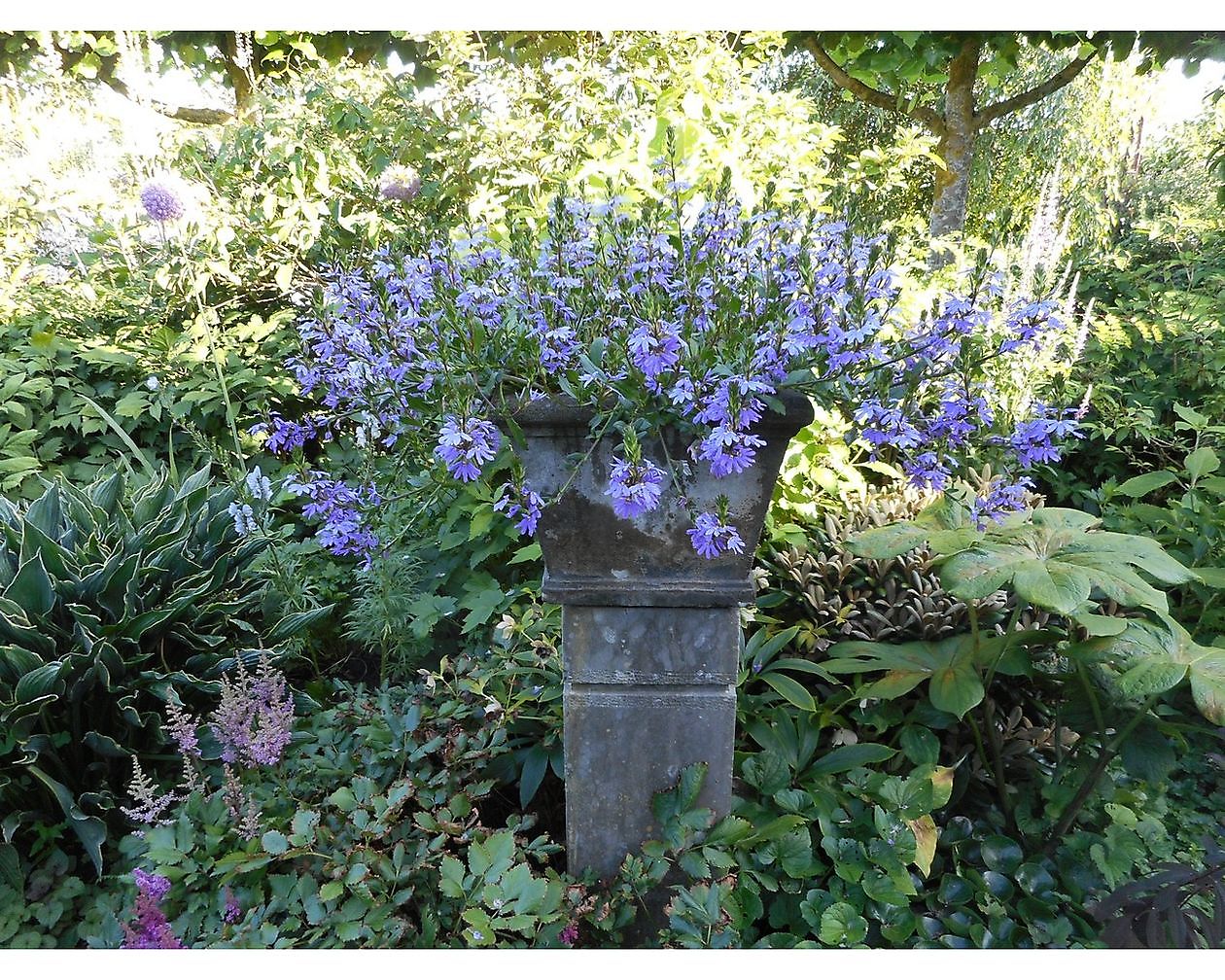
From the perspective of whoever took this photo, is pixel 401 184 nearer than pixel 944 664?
No

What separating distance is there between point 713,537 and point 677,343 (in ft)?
1.02

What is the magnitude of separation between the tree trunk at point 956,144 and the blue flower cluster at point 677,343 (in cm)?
255

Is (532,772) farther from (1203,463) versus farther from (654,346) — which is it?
(1203,463)

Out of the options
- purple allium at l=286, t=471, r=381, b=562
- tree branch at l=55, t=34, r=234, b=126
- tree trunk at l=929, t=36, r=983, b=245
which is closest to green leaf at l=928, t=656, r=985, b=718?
purple allium at l=286, t=471, r=381, b=562

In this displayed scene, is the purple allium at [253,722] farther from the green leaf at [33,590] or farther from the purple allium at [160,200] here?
the purple allium at [160,200]

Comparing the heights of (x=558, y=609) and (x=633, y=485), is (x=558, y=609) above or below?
below

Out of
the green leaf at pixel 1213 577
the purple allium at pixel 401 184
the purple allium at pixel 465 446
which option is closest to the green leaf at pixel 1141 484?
the green leaf at pixel 1213 577

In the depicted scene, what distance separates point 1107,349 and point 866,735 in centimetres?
272

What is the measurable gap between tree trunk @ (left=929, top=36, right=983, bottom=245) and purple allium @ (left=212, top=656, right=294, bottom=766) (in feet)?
11.2

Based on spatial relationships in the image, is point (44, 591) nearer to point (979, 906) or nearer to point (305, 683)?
point (305, 683)

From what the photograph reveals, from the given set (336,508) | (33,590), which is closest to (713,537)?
(336,508)

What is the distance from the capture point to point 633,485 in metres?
1.13

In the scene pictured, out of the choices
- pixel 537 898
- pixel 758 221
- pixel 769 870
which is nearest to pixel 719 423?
pixel 758 221

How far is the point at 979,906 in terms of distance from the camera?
151cm
